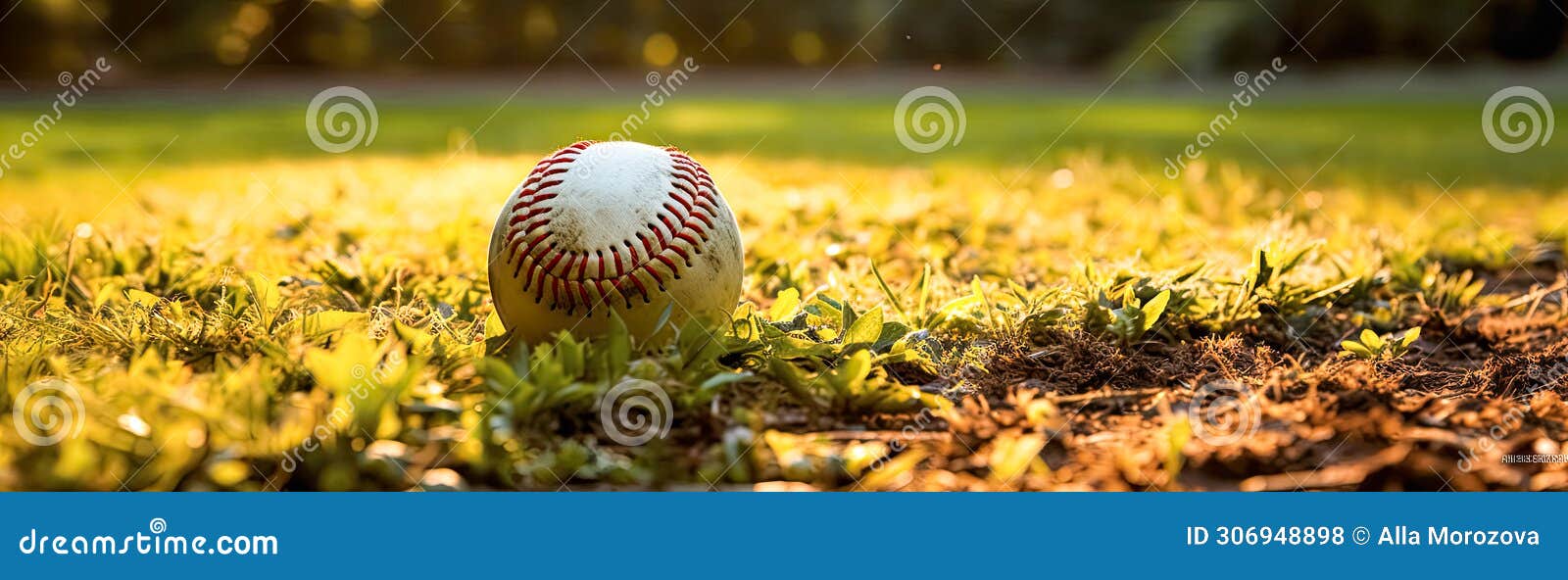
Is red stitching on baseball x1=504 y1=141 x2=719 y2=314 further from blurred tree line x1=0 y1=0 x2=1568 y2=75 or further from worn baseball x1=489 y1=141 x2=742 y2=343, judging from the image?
blurred tree line x1=0 y1=0 x2=1568 y2=75

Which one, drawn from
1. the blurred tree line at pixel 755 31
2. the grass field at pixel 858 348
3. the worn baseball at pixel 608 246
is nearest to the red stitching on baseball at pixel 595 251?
the worn baseball at pixel 608 246

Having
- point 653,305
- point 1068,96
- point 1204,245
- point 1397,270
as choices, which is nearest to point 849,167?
point 1204,245

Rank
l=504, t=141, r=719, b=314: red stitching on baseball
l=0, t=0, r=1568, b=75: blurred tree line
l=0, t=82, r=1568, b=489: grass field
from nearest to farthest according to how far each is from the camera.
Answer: l=0, t=82, r=1568, b=489: grass field → l=504, t=141, r=719, b=314: red stitching on baseball → l=0, t=0, r=1568, b=75: blurred tree line

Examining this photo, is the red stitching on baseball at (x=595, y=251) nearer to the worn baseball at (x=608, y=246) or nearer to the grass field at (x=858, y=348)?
the worn baseball at (x=608, y=246)

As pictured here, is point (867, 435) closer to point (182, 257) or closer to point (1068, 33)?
point (182, 257)

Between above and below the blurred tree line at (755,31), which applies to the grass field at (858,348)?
below

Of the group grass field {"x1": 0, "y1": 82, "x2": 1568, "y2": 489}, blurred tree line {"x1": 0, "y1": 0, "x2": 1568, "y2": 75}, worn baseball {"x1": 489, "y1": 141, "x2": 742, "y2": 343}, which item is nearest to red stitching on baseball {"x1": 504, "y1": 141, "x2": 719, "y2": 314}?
worn baseball {"x1": 489, "y1": 141, "x2": 742, "y2": 343}

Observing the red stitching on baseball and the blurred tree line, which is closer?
the red stitching on baseball
